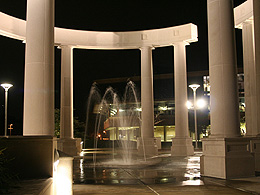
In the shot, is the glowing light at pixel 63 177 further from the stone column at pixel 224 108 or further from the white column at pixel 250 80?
the white column at pixel 250 80

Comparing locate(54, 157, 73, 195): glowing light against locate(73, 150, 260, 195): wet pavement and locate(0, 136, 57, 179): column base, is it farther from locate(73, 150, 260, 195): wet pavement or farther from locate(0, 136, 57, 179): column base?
locate(0, 136, 57, 179): column base

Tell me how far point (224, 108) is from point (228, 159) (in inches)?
125

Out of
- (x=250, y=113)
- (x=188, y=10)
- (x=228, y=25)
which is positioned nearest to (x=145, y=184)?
(x=228, y=25)

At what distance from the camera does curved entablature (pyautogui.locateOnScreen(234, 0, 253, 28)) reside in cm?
3488

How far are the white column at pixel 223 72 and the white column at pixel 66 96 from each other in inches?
974

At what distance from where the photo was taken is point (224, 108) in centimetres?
→ 2191

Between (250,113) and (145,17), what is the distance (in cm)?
2572

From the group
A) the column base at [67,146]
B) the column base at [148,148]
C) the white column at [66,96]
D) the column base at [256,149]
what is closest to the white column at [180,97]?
the column base at [148,148]

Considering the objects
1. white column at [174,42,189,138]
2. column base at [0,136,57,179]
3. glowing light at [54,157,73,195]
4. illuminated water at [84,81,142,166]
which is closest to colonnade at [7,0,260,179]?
glowing light at [54,157,73,195]

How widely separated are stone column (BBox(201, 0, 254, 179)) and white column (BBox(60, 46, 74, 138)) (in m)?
24.4

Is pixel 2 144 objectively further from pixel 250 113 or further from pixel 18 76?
pixel 18 76

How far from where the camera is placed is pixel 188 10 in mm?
52594

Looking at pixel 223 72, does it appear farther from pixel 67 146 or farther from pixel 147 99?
pixel 67 146

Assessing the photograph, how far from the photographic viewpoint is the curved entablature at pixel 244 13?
3488 cm
